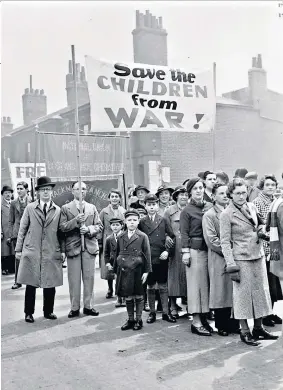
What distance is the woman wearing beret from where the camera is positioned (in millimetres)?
5492

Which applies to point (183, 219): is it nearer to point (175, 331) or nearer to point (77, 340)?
point (175, 331)

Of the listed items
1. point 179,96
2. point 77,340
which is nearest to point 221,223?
point 77,340

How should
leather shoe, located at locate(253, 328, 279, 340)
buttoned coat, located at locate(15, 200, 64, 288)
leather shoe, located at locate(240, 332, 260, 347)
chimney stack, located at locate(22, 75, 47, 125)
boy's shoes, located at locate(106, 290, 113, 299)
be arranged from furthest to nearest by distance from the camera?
chimney stack, located at locate(22, 75, 47, 125) → boy's shoes, located at locate(106, 290, 113, 299) → buttoned coat, located at locate(15, 200, 64, 288) → leather shoe, located at locate(253, 328, 279, 340) → leather shoe, located at locate(240, 332, 260, 347)

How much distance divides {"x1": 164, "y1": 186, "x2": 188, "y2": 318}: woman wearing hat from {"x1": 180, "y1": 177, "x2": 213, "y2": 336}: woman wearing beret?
0.64 metres

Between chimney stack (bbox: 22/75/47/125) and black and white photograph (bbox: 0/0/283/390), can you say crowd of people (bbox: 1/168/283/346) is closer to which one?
black and white photograph (bbox: 0/0/283/390)

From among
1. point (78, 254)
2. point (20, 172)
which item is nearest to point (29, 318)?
point (78, 254)

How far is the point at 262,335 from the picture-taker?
5.08 metres

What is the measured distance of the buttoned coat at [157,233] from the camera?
6.17 m

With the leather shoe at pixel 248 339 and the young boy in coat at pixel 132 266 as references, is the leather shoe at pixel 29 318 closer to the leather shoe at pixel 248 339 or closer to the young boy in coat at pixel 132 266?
the young boy in coat at pixel 132 266

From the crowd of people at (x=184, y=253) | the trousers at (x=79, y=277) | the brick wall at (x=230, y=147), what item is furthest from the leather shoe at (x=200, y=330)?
the brick wall at (x=230, y=147)

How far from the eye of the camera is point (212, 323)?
6020 millimetres

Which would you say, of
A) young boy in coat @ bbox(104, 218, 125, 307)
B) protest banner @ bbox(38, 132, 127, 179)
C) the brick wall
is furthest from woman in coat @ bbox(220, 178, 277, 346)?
the brick wall

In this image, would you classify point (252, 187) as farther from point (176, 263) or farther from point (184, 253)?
point (184, 253)

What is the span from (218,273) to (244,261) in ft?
1.52
